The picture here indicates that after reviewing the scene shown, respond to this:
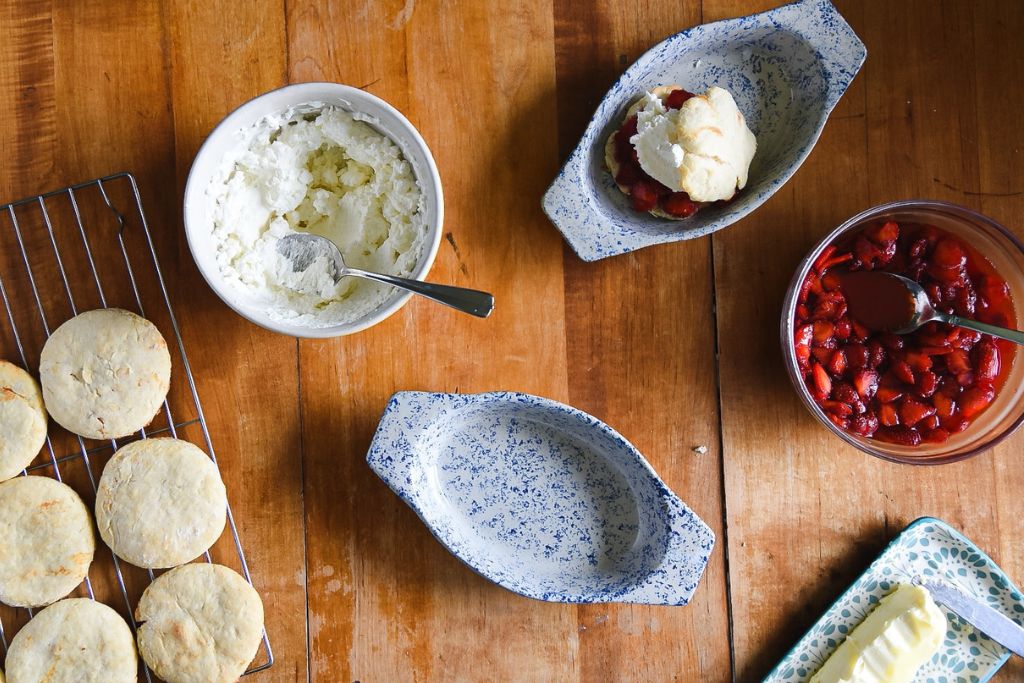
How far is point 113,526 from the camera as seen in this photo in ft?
4.41

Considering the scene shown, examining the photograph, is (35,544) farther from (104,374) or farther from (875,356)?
(875,356)

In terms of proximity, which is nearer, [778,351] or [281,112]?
[281,112]

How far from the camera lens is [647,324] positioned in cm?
143

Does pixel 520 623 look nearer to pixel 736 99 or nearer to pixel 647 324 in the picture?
pixel 647 324

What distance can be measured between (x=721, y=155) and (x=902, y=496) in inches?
26.9

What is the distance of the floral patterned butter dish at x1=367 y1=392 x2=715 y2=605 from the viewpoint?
4.34ft

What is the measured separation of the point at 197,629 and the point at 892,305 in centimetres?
123

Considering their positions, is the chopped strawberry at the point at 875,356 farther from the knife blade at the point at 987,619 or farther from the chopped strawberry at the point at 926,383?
the knife blade at the point at 987,619

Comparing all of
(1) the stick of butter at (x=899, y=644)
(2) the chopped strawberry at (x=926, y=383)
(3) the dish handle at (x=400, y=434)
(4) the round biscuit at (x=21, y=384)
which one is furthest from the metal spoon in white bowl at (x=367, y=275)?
(1) the stick of butter at (x=899, y=644)

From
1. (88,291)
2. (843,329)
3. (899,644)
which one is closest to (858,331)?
(843,329)

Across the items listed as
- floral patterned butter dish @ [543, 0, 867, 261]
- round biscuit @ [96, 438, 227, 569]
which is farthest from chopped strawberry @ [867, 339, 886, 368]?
round biscuit @ [96, 438, 227, 569]

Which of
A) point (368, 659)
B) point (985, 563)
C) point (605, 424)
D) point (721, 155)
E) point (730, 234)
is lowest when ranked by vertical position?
point (368, 659)

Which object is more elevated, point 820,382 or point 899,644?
point 820,382

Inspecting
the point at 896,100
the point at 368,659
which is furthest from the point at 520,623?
the point at 896,100
